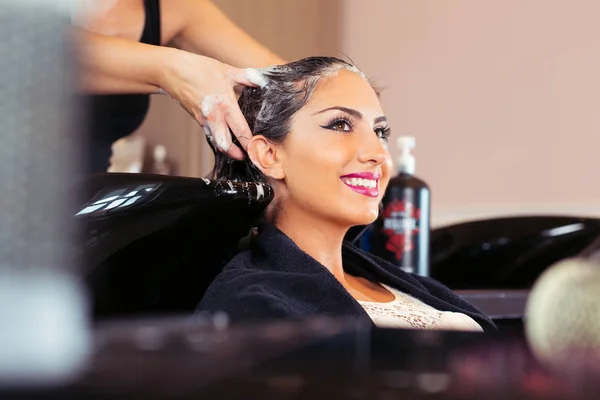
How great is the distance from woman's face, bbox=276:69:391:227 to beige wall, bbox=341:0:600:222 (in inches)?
39.7

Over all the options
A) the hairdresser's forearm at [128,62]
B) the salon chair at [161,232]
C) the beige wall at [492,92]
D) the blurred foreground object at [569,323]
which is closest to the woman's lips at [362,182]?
the salon chair at [161,232]

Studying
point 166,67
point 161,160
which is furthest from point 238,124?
point 161,160

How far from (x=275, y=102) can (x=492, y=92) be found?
115cm

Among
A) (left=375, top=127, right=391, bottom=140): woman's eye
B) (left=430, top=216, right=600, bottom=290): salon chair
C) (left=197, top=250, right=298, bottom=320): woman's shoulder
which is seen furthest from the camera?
(left=430, top=216, right=600, bottom=290): salon chair

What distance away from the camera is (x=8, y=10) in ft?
0.52

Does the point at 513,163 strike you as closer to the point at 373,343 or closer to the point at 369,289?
the point at 369,289

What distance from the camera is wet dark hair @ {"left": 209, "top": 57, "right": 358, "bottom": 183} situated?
3.67ft

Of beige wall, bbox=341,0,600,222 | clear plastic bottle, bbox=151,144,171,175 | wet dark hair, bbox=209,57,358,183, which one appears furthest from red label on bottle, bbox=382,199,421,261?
clear plastic bottle, bbox=151,144,171,175

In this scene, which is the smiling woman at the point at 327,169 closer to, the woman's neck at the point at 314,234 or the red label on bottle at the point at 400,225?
the woman's neck at the point at 314,234

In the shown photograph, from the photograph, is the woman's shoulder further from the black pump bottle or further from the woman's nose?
the black pump bottle

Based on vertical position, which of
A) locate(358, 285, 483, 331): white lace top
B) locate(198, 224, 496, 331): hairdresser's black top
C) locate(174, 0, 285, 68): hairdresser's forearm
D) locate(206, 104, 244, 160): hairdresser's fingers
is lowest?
locate(358, 285, 483, 331): white lace top

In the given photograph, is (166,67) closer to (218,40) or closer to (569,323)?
(218,40)

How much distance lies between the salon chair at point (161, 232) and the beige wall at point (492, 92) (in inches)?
51.3

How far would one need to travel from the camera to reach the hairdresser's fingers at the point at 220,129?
109 cm
